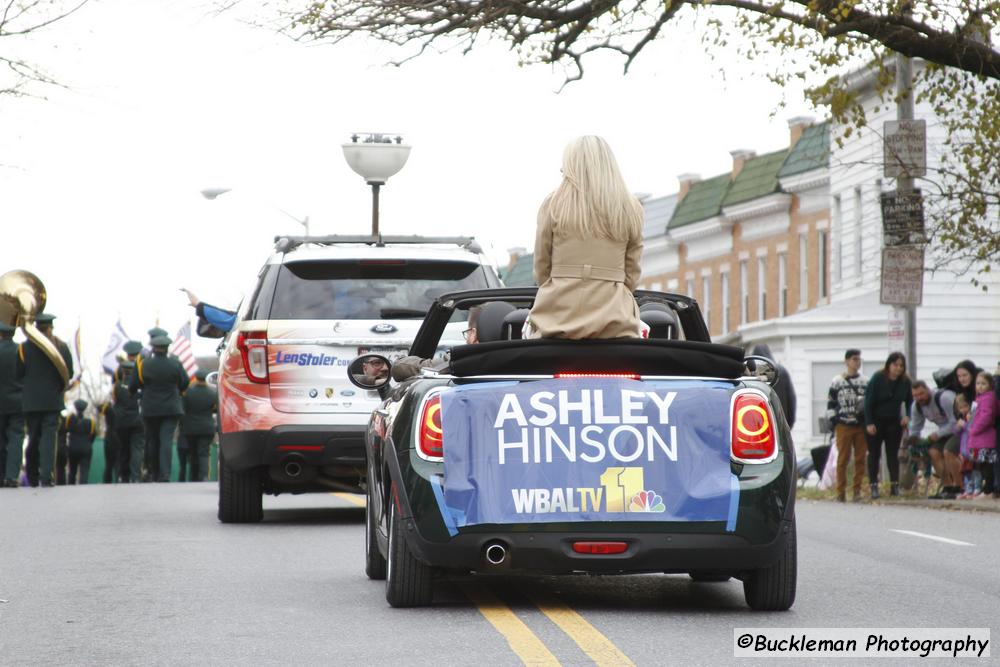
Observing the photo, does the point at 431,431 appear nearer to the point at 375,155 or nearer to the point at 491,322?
the point at 491,322

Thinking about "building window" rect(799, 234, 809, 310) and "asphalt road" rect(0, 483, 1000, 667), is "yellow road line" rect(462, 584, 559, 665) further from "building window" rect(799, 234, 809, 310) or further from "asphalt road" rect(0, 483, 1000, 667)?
"building window" rect(799, 234, 809, 310)

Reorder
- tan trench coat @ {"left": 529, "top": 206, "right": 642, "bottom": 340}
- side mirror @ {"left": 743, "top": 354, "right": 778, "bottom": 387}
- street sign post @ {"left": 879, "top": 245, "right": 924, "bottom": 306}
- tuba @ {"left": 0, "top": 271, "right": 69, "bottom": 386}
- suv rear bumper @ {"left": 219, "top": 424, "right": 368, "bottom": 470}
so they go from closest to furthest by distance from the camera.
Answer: tan trench coat @ {"left": 529, "top": 206, "right": 642, "bottom": 340}, side mirror @ {"left": 743, "top": 354, "right": 778, "bottom": 387}, suv rear bumper @ {"left": 219, "top": 424, "right": 368, "bottom": 470}, tuba @ {"left": 0, "top": 271, "right": 69, "bottom": 386}, street sign post @ {"left": 879, "top": 245, "right": 924, "bottom": 306}

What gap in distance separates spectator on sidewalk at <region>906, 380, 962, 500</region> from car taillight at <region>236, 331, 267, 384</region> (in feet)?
38.1

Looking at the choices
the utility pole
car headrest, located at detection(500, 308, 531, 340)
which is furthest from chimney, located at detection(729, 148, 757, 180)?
car headrest, located at detection(500, 308, 531, 340)

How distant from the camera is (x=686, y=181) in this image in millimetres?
60969

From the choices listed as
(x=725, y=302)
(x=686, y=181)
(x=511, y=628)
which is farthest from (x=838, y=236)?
(x=511, y=628)

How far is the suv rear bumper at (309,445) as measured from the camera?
41.2 feet

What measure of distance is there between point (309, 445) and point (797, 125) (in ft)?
134

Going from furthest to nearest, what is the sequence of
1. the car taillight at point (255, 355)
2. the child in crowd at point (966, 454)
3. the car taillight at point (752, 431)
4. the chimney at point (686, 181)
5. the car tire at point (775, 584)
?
1. the chimney at point (686, 181)
2. the child in crowd at point (966, 454)
3. the car taillight at point (255, 355)
4. the car tire at point (775, 584)
5. the car taillight at point (752, 431)

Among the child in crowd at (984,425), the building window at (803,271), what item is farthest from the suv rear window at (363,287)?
the building window at (803,271)

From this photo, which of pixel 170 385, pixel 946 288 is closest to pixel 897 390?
pixel 170 385

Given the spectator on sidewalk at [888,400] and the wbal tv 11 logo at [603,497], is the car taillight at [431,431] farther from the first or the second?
the spectator on sidewalk at [888,400]

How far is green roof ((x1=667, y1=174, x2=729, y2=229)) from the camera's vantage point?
56.0 metres

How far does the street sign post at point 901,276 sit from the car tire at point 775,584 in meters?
16.6
